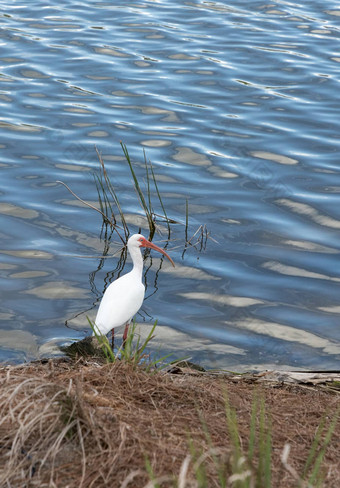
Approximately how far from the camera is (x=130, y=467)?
3.57m

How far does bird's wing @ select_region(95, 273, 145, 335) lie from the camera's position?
6.51 metres

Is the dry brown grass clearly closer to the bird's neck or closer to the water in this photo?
the water

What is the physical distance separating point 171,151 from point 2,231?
2652 mm

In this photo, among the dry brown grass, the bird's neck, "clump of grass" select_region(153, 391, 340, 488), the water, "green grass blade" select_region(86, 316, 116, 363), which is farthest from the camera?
the water

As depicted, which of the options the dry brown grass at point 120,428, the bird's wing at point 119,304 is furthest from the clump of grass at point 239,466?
the bird's wing at point 119,304

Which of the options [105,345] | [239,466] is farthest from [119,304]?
[239,466]

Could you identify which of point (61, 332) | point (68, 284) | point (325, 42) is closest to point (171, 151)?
point (68, 284)

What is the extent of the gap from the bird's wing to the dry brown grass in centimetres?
172

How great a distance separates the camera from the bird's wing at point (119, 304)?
6.51 meters

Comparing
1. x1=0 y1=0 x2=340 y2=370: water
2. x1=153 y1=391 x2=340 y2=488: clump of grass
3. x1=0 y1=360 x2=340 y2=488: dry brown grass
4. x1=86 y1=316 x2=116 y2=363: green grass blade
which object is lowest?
x1=0 y1=0 x2=340 y2=370: water

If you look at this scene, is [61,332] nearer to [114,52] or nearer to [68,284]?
[68,284]

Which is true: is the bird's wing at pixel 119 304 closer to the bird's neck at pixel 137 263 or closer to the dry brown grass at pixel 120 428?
the bird's neck at pixel 137 263

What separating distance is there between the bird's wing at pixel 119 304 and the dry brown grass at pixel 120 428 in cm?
172

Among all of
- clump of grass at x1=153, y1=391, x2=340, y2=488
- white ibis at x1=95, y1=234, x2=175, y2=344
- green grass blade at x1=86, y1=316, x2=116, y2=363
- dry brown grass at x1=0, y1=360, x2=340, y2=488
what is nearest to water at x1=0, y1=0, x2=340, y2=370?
white ibis at x1=95, y1=234, x2=175, y2=344
